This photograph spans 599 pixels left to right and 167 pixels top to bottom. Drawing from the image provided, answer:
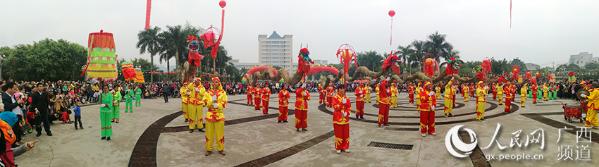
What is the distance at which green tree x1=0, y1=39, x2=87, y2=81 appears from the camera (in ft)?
125

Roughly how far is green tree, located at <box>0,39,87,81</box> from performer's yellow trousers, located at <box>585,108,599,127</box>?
45130 millimetres

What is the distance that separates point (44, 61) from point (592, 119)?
4553cm

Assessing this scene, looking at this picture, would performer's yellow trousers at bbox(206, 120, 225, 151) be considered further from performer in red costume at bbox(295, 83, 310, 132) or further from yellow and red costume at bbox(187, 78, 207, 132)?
performer in red costume at bbox(295, 83, 310, 132)

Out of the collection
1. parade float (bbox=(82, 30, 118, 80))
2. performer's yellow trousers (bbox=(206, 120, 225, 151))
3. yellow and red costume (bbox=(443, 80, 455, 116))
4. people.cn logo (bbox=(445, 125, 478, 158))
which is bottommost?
people.cn logo (bbox=(445, 125, 478, 158))

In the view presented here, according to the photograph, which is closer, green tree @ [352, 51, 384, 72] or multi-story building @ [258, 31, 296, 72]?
green tree @ [352, 51, 384, 72]

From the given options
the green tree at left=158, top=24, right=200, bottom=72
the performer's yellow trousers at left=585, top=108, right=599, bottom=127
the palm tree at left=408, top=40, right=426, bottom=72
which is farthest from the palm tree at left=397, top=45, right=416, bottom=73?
the performer's yellow trousers at left=585, top=108, right=599, bottom=127

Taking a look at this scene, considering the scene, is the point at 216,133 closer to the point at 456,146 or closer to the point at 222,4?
the point at 456,146

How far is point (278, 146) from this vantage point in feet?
30.0

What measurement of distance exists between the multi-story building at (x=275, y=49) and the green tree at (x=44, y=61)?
134573 millimetres

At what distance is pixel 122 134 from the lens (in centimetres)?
1016

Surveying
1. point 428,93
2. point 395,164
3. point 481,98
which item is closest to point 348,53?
point 481,98

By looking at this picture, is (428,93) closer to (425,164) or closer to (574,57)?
(425,164)

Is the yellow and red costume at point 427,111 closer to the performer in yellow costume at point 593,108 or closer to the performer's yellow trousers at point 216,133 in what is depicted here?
the performer in yellow costume at point 593,108

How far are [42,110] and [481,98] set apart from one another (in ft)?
46.1
